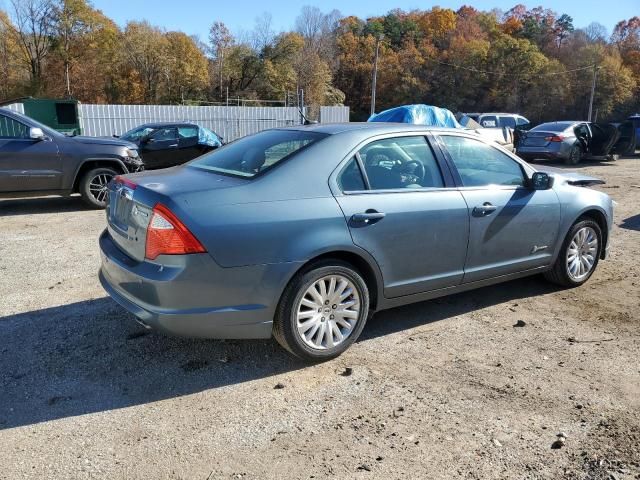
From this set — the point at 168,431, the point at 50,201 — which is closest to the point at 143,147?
the point at 50,201

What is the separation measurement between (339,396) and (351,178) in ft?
4.62

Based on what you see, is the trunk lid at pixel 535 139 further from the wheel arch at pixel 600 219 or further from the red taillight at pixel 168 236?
the red taillight at pixel 168 236

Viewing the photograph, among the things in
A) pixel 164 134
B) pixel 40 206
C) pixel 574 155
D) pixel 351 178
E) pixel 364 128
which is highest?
pixel 364 128

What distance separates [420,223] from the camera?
12.5 ft

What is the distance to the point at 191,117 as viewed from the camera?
82.5 ft

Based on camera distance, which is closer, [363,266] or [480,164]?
[363,266]

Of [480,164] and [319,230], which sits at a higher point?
[480,164]

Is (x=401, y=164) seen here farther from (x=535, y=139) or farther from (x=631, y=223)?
(x=535, y=139)

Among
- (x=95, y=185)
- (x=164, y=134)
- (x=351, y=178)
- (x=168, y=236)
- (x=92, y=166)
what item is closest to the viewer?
(x=168, y=236)

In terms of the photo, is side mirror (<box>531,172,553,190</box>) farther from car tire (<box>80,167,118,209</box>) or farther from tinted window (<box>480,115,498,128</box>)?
tinted window (<box>480,115,498,128</box>)

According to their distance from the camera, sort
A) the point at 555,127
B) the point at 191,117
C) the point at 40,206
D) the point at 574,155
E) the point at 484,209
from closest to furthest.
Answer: the point at 484,209 → the point at 40,206 → the point at 574,155 → the point at 555,127 → the point at 191,117

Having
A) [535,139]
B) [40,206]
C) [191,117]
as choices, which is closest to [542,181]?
[40,206]

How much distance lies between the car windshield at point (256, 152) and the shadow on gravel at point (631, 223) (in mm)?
6205

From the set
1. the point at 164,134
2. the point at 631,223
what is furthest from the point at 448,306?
the point at 164,134
